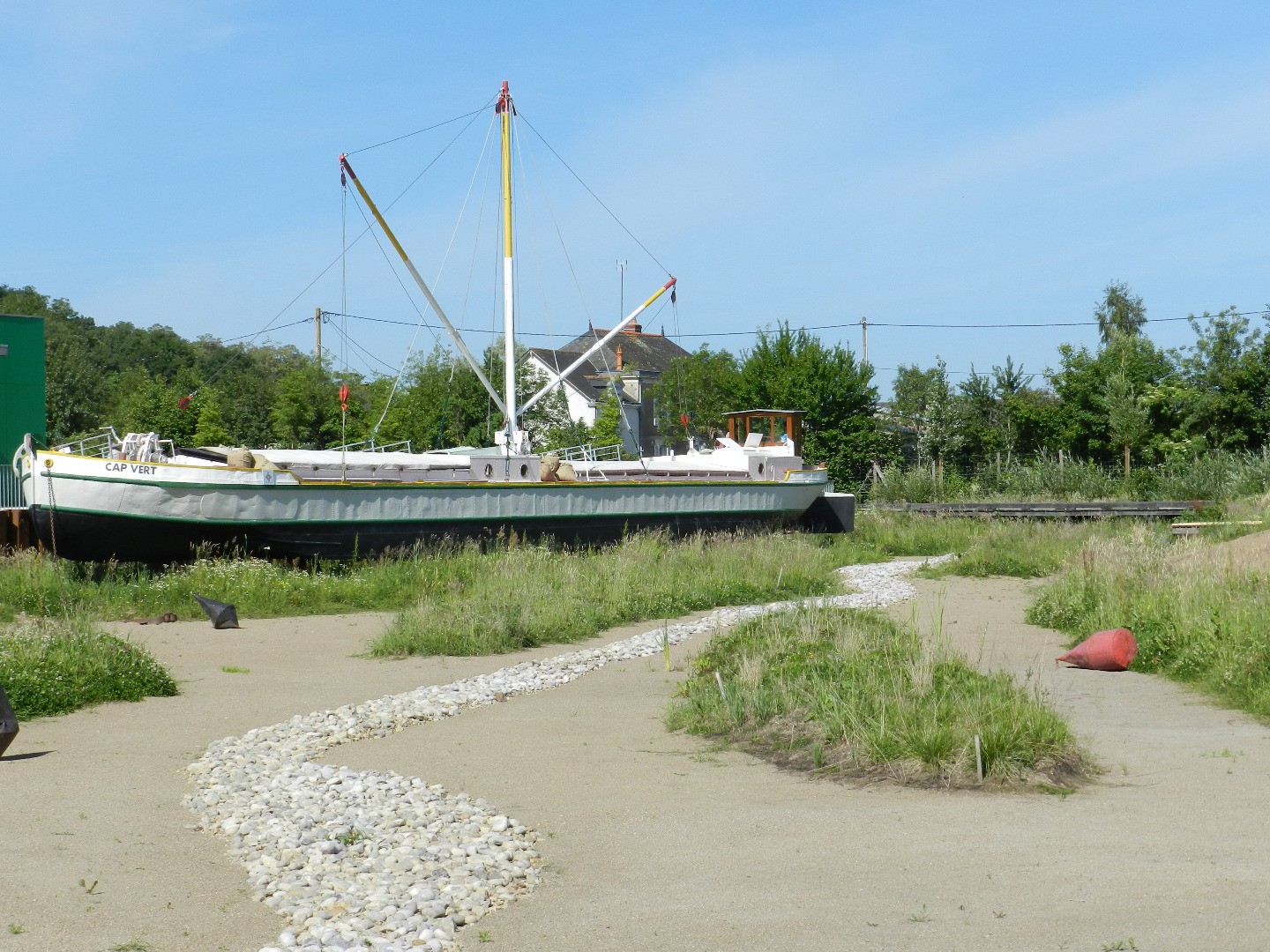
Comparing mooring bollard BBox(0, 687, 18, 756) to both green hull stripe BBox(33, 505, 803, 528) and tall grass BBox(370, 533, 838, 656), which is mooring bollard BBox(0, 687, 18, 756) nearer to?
tall grass BBox(370, 533, 838, 656)

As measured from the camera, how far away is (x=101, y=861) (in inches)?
260

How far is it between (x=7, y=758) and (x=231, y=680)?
4.26 m

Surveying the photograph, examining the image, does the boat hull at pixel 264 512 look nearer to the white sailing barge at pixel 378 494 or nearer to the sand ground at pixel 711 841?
the white sailing barge at pixel 378 494

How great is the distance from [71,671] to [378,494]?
13814 mm

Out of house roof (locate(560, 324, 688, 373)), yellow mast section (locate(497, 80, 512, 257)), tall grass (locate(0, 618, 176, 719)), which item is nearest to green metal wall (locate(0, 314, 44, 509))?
yellow mast section (locate(497, 80, 512, 257))

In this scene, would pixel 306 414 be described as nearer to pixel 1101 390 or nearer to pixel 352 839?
pixel 1101 390

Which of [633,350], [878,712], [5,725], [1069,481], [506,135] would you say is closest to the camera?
[5,725]

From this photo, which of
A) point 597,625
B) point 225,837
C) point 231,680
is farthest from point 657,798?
point 597,625

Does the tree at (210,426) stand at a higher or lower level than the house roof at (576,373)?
lower

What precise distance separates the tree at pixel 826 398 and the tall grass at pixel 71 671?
3845cm

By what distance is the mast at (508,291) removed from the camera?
96.0ft

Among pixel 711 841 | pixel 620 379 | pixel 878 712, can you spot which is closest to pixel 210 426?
pixel 620 379

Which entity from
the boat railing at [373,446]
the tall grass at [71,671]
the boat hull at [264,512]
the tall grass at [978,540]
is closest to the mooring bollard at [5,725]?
the tall grass at [71,671]

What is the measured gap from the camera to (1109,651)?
12922 mm
